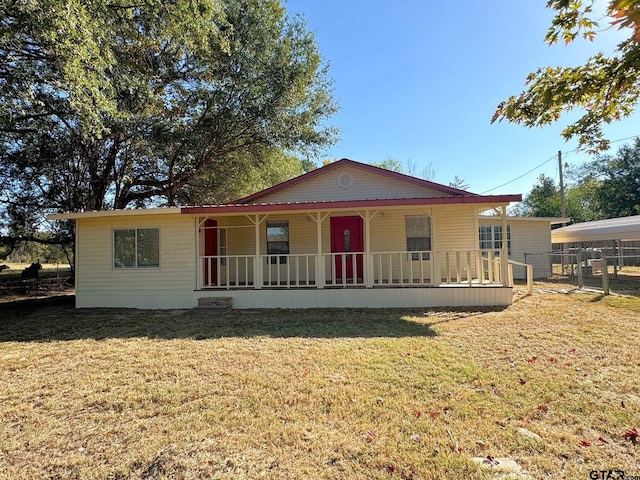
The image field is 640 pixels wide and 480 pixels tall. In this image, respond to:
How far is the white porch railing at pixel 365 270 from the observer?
8.61 m

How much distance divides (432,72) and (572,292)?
353 inches

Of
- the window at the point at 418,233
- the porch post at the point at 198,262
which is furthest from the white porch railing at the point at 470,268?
the porch post at the point at 198,262

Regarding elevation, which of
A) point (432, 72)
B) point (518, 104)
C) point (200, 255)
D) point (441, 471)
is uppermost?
point (432, 72)

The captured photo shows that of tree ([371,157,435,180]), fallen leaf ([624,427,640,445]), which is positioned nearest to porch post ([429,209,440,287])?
fallen leaf ([624,427,640,445])

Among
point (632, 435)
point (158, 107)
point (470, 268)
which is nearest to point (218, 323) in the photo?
point (470, 268)

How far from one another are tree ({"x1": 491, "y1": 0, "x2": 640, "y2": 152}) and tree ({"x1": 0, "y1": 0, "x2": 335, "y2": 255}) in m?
7.16

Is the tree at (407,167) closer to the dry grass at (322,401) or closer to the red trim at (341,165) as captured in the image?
the red trim at (341,165)

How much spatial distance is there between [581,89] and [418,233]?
25.5ft

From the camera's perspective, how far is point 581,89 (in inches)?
112

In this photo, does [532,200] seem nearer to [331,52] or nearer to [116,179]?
[331,52]

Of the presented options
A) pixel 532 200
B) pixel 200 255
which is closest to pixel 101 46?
pixel 200 255

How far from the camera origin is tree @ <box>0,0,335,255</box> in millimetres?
7711

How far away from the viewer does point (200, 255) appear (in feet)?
31.4

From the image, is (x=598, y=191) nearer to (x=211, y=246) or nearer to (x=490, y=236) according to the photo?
(x=490, y=236)
